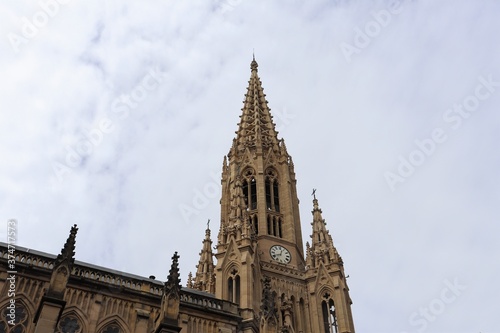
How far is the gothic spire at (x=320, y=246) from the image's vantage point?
42.5m

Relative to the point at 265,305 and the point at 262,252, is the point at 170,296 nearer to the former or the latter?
the point at 265,305

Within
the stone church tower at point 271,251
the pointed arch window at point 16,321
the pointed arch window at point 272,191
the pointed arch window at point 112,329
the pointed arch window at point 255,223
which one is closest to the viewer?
the pointed arch window at point 16,321

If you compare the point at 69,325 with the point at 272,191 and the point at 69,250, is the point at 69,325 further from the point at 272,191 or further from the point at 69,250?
the point at 272,191

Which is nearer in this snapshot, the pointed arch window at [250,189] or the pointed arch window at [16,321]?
the pointed arch window at [16,321]

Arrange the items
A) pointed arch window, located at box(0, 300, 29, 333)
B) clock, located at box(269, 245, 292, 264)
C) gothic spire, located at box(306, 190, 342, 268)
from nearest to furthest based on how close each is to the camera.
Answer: pointed arch window, located at box(0, 300, 29, 333), gothic spire, located at box(306, 190, 342, 268), clock, located at box(269, 245, 292, 264)

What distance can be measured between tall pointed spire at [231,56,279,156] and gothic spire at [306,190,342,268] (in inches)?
370

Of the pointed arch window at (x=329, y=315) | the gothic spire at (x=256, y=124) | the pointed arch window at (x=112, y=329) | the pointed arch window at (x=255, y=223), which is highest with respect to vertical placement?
the gothic spire at (x=256, y=124)

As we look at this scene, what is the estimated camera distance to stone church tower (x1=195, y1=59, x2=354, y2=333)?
37719 millimetres

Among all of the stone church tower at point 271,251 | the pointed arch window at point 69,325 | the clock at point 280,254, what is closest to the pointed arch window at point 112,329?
the pointed arch window at point 69,325

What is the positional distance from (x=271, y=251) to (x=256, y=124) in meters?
17.8

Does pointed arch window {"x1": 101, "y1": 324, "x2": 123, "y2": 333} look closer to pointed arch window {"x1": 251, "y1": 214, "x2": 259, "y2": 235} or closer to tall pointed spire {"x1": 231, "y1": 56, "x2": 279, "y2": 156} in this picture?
pointed arch window {"x1": 251, "y1": 214, "x2": 259, "y2": 235}

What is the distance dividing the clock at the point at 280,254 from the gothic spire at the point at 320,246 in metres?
1.66

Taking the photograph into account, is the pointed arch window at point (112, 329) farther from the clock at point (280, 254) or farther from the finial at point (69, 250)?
the clock at point (280, 254)

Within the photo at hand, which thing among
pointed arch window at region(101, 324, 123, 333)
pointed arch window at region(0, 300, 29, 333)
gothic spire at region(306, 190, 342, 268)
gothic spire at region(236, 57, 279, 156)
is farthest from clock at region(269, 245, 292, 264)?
pointed arch window at region(0, 300, 29, 333)
